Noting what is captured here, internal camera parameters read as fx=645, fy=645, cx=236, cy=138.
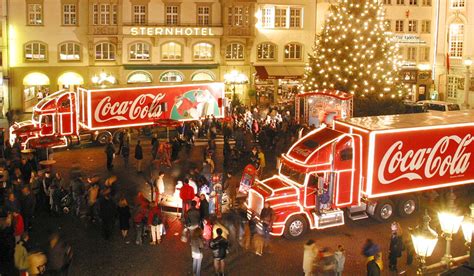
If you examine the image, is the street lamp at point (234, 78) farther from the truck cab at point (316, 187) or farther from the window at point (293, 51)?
the truck cab at point (316, 187)

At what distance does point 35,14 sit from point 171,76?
10.8 meters

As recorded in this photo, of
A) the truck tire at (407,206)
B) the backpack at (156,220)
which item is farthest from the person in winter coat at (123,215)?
the truck tire at (407,206)

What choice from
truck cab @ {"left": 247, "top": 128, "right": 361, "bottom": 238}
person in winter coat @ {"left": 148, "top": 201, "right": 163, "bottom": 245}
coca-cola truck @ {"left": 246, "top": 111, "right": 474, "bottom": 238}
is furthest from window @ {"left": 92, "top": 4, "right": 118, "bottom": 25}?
person in winter coat @ {"left": 148, "top": 201, "right": 163, "bottom": 245}

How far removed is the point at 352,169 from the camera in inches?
810

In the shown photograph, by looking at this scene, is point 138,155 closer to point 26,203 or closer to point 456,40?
point 26,203

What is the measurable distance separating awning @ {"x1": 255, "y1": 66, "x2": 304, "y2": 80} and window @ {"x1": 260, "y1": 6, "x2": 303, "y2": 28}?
10.8 feet

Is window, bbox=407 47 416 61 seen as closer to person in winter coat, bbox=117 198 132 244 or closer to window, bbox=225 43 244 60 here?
window, bbox=225 43 244 60

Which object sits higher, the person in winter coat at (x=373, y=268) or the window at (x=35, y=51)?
the window at (x=35, y=51)

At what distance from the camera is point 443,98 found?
55.0 m

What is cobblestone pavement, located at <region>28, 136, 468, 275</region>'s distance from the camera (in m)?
18.2

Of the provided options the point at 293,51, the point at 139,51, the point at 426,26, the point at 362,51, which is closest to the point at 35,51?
the point at 139,51

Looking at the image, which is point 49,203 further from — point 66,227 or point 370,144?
point 370,144

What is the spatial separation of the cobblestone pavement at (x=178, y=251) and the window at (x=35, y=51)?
1056 inches

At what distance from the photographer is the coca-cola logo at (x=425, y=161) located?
67.8 ft
